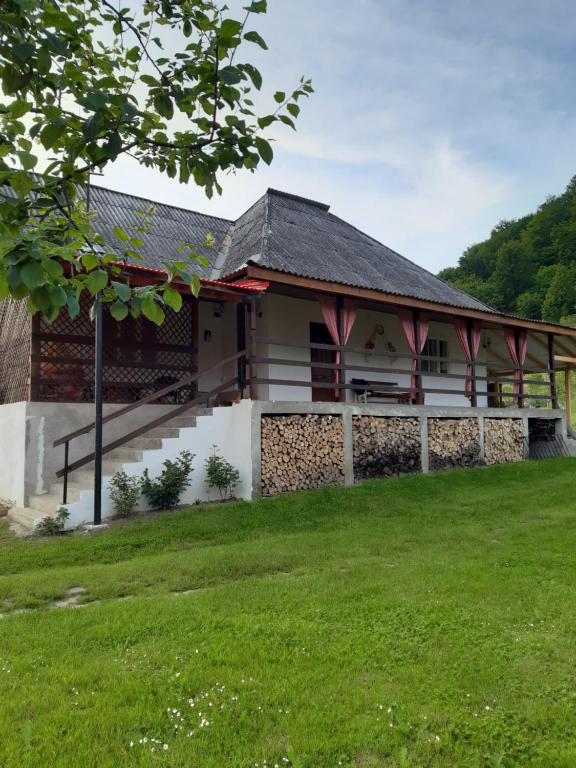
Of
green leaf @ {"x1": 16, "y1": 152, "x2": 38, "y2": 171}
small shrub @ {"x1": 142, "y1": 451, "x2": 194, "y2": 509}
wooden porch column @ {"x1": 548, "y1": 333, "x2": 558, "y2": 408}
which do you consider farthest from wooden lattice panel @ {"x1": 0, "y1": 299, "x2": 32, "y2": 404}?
wooden porch column @ {"x1": 548, "y1": 333, "x2": 558, "y2": 408}

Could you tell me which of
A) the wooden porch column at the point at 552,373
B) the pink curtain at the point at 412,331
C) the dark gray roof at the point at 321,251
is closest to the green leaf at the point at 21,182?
the dark gray roof at the point at 321,251

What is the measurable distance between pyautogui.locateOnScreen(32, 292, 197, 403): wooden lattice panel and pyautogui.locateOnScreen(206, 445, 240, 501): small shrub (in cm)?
213

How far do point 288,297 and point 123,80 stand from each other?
9.37 meters

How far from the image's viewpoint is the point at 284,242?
11781 mm

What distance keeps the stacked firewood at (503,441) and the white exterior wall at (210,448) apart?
245 inches

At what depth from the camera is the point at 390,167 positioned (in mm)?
17516

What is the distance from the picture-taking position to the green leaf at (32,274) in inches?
59.6

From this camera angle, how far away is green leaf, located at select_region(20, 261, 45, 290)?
59.6 inches

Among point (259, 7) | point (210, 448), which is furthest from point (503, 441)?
point (259, 7)

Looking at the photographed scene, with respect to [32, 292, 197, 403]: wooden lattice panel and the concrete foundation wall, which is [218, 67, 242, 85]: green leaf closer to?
the concrete foundation wall

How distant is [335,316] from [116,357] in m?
4.08

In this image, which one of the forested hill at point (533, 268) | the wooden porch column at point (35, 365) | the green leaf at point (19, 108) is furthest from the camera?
the forested hill at point (533, 268)

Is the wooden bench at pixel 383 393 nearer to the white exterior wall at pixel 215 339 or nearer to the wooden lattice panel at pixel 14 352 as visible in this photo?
the white exterior wall at pixel 215 339

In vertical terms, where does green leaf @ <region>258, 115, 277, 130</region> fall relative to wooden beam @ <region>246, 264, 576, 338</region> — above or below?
below
